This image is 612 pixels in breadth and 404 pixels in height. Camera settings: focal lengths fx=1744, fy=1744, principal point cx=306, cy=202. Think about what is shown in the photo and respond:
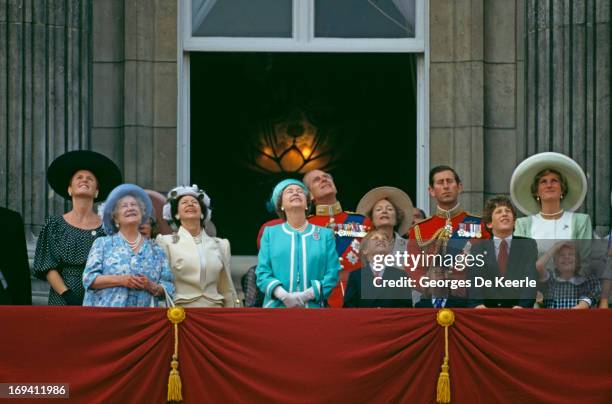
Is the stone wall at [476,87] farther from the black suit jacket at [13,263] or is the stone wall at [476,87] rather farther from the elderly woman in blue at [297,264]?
the black suit jacket at [13,263]

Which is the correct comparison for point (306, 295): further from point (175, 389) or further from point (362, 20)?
point (362, 20)

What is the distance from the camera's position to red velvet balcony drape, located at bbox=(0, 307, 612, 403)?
1149cm

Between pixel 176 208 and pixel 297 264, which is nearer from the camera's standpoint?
pixel 297 264

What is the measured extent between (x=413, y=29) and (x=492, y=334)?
4.29m

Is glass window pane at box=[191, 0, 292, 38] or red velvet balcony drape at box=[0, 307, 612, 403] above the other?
glass window pane at box=[191, 0, 292, 38]

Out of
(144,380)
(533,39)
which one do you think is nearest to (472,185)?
(533,39)

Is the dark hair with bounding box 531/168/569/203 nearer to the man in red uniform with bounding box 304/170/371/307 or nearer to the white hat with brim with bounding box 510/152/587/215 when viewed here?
the white hat with brim with bounding box 510/152/587/215

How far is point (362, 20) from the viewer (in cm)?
1513

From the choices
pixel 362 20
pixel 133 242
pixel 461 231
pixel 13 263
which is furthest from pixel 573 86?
pixel 13 263

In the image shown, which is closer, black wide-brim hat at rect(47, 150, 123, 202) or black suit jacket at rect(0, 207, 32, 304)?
black suit jacket at rect(0, 207, 32, 304)

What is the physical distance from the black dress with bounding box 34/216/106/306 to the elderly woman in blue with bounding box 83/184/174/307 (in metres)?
0.24

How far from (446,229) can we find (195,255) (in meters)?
1.83

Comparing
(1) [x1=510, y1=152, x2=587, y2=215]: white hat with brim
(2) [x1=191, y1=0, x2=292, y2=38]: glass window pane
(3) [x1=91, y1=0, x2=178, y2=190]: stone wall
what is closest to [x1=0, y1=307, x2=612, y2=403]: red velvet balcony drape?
(1) [x1=510, y1=152, x2=587, y2=215]: white hat with brim

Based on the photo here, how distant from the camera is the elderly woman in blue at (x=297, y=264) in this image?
12.0m
